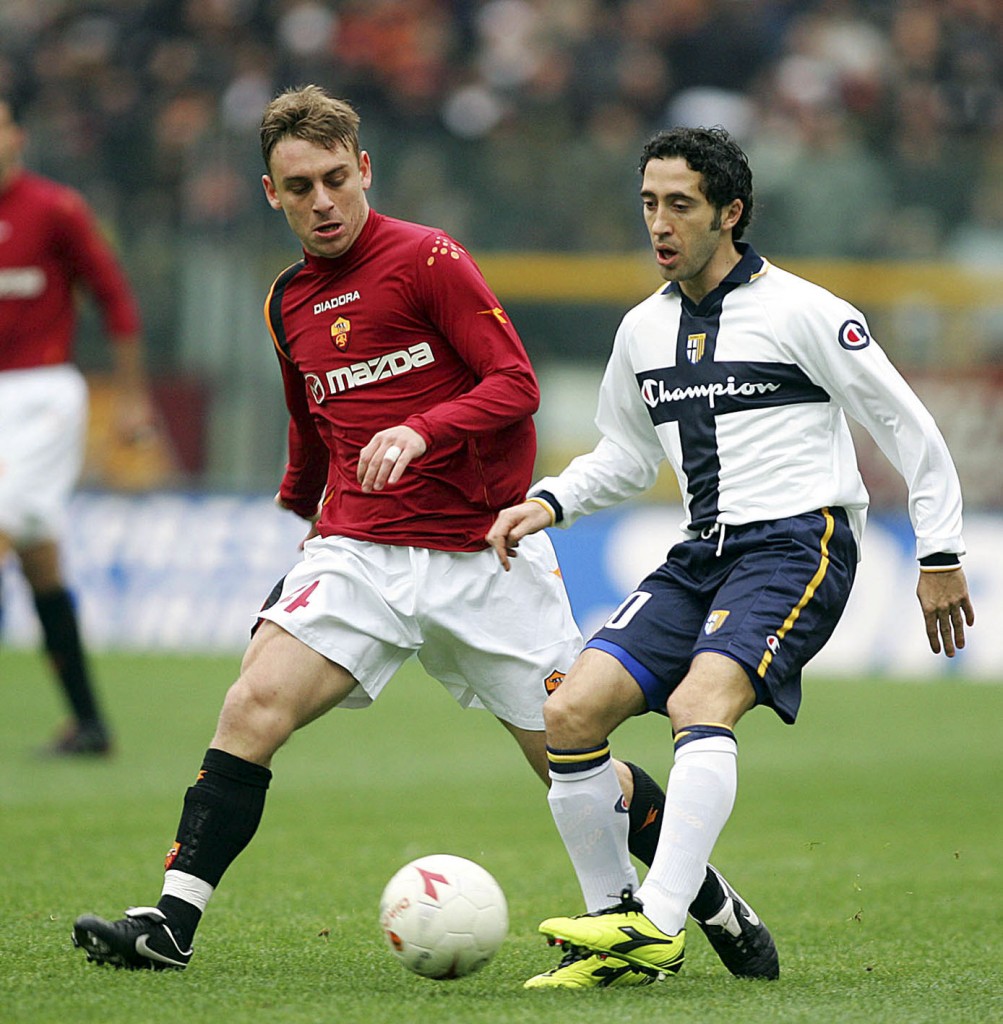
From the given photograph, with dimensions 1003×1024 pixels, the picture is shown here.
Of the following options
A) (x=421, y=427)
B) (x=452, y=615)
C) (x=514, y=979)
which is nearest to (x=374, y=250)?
(x=421, y=427)

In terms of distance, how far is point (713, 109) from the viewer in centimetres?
1582

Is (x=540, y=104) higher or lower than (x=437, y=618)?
higher

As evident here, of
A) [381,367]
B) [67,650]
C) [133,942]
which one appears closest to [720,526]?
[381,367]

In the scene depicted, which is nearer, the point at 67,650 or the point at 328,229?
the point at 328,229

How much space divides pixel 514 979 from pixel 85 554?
10264mm

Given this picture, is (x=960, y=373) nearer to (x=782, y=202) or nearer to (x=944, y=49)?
(x=782, y=202)

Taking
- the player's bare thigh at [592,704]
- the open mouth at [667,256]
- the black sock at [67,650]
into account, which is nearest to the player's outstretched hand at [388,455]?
the player's bare thigh at [592,704]

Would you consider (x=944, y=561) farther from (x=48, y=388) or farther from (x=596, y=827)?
(x=48, y=388)

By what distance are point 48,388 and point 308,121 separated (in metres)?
4.30

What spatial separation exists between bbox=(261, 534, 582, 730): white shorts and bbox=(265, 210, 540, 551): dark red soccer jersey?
79 mm

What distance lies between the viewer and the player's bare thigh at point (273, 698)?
450 cm

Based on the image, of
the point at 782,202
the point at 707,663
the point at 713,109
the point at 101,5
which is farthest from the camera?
the point at 101,5

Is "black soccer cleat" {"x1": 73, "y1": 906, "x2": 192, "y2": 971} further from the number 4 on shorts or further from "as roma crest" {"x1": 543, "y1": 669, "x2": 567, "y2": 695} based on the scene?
"as roma crest" {"x1": 543, "y1": 669, "x2": 567, "y2": 695}

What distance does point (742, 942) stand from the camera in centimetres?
451
